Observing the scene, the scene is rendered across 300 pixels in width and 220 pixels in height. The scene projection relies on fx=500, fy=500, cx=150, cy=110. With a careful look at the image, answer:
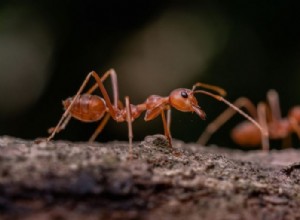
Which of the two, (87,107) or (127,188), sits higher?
(87,107)

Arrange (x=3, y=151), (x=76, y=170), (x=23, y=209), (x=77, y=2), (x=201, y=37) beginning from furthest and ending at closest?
(x=201, y=37), (x=77, y=2), (x=3, y=151), (x=76, y=170), (x=23, y=209)

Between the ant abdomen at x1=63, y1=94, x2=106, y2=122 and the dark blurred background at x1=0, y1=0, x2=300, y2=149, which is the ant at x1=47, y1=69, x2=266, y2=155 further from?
the dark blurred background at x1=0, y1=0, x2=300, y2=149

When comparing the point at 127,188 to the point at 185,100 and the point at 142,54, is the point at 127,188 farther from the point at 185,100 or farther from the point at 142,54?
the point at 142,54

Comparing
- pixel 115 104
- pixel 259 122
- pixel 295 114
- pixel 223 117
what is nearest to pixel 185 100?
pixel 115 104

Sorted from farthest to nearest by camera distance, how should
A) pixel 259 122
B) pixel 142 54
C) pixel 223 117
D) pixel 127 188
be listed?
pixel 142 54 → pixel 223 117 → pixel 259 122 → pixel 127 188

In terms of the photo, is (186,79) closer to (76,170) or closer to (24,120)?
(24,120)

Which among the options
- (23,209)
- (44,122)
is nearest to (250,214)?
(23,209)

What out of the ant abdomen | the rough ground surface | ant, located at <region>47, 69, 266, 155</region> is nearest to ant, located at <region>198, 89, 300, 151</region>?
ant, located at <region>47, 69, 266, 155</region>
